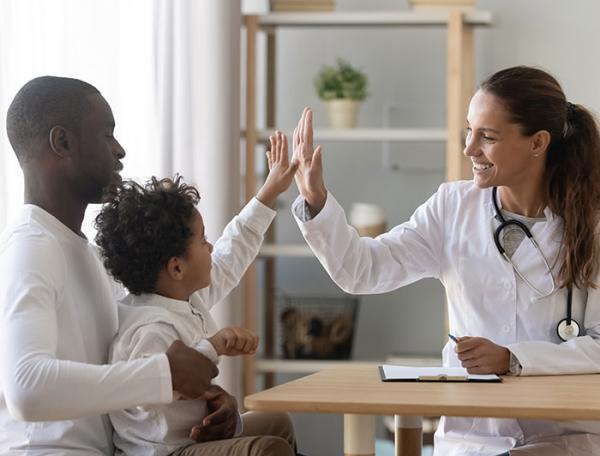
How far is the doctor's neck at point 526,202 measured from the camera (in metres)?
2.11

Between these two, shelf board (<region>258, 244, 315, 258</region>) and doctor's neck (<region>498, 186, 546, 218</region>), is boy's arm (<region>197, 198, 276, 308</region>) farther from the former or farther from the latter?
shelf board (<region>258, 244, 315, 258</region>)

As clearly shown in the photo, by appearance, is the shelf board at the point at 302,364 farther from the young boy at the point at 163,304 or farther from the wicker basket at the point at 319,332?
the young boy at the point at 163,304

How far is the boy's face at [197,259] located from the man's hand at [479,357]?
45 centimetres

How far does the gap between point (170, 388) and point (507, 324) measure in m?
0.80

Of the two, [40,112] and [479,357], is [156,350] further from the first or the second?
[479,357]

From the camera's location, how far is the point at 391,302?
13.7 feet

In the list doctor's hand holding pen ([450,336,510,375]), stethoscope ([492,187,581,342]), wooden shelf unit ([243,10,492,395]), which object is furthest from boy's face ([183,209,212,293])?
wooden shelf unit ([243,10,492,395])

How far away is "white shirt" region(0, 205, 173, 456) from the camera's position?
56.7 inches

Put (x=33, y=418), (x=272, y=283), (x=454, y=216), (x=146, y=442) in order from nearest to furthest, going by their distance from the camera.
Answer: (x=33, y=418), (x=146, y=442), (x=454, y=216), (x=272, y=283)

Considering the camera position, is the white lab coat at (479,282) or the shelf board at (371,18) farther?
the shelf board at (371,18)

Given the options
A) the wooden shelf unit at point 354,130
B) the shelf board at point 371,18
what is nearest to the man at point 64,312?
the wooden shelf unit at point 354,130

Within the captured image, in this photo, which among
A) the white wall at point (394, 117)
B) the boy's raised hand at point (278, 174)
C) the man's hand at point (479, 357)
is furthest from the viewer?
the white wall at point (394, 117)

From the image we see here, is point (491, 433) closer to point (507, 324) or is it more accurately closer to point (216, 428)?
point (507, 324)

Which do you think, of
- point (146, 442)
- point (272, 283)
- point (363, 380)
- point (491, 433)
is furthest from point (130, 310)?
point (272, 283)
